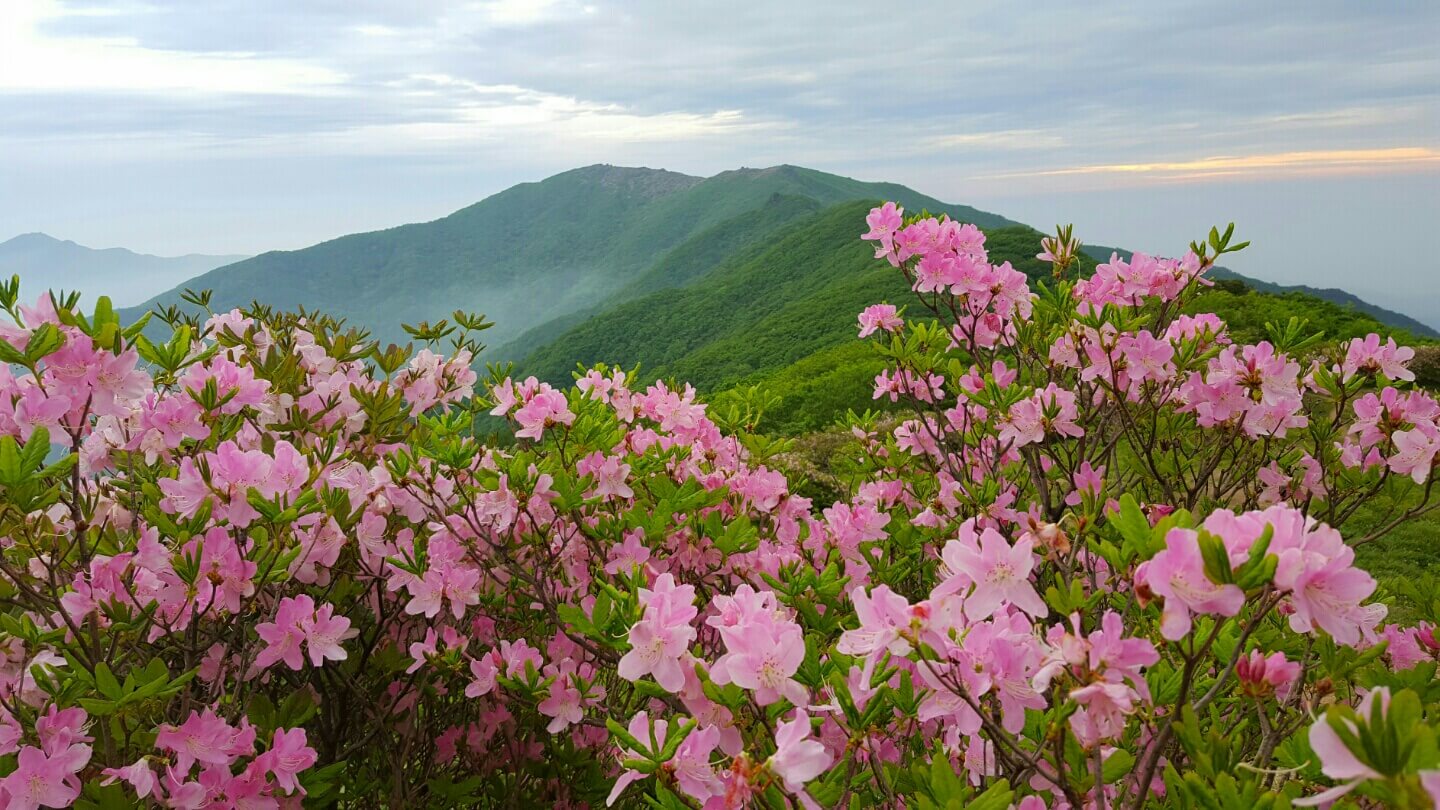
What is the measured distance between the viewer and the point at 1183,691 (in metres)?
1.09

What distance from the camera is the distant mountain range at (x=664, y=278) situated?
29109 millimetres

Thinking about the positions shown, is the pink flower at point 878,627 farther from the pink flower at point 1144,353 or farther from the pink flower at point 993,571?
the pink flower at point 1144,353

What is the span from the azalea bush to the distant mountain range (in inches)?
427

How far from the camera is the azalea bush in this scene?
3.94 feet

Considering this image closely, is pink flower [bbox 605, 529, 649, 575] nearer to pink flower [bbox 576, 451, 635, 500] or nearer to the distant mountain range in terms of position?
pink flower [bbox 576, 451, 635, 500]

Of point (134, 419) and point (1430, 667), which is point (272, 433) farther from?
point (1430, 667)

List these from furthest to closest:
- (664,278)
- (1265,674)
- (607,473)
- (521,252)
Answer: (521,252)
(664,278)
(607,473)
(1265,674)

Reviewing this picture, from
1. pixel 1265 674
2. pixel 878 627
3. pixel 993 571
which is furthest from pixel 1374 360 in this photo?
pixel 878 627

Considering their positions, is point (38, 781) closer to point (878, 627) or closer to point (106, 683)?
point (106, 683)

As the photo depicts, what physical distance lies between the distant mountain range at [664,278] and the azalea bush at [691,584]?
35.6 ft

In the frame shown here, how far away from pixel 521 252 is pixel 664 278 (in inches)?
2465

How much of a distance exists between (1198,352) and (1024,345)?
709mm

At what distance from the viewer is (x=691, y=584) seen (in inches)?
103

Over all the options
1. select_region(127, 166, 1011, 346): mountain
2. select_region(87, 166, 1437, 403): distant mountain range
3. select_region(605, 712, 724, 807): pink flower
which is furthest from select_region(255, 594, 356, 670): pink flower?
select_region(127, 166, 1011, 346): mountain
